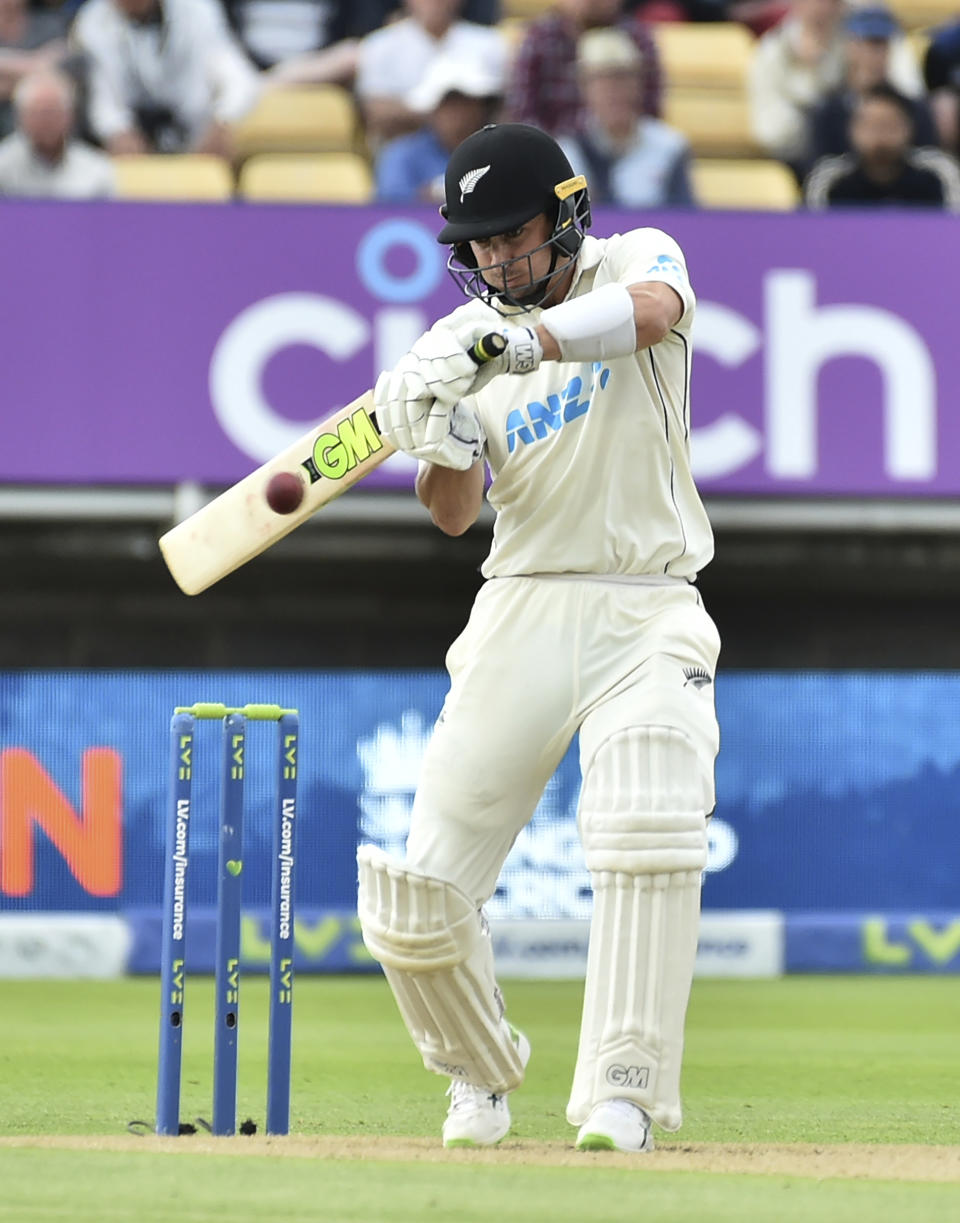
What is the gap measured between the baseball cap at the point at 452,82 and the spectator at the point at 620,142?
35cm

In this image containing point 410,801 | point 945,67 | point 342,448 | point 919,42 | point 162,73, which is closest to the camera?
point 342,448

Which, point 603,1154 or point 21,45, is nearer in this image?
point 603,1154

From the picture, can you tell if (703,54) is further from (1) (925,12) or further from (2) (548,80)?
(1) (925,12)

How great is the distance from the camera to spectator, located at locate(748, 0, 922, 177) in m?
8.84

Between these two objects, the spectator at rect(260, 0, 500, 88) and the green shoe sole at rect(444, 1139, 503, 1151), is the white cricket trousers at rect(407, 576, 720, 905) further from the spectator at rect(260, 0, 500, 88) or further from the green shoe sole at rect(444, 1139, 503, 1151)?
the spectator at rect(260, 0, 500, 88)

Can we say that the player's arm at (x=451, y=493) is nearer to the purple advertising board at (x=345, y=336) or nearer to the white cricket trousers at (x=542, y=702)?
the white cricket trousers at (x=542, y=702)

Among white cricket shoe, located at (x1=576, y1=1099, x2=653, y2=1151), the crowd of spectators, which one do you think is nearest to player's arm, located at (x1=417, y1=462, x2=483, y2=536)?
white cricket shoe, located at (x1=576, y1=1099, x2=653, y2=1151)

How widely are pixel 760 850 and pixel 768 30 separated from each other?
4.12m

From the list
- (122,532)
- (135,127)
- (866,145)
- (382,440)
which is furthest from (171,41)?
(382,440)

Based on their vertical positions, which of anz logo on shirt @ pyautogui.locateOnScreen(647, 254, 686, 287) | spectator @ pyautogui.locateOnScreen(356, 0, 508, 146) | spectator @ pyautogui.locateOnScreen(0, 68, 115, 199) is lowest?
anz logo on shirt @ pyautogui.locateOnScreen(647, 254, 686, 287)

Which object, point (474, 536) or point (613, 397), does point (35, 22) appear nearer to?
point (474, 536)

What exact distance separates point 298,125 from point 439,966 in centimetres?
587

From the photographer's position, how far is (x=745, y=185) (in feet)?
27.9

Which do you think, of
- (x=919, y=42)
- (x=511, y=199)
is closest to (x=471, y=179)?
(x=511, y=199)
